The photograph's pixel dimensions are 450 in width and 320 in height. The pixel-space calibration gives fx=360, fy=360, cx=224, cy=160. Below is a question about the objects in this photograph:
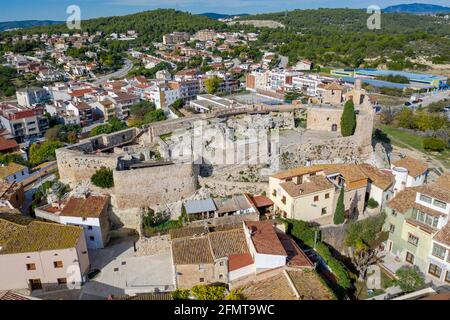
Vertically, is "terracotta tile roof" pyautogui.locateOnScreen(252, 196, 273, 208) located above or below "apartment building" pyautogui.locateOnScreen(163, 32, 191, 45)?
below

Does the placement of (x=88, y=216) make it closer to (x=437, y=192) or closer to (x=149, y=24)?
(x=437, y=192)

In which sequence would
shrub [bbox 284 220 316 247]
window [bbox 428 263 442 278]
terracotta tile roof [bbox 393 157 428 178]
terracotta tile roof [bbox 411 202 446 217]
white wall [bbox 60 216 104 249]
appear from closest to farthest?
window [bbox 428 263 442 278] < terracotta tile roof [bbox 411 202 446 217] < shrub [bbox 284 220 316 247] < white wall [bbox 60 216 104 249] < terracotta tile roof [bbox 393 157 428 178]

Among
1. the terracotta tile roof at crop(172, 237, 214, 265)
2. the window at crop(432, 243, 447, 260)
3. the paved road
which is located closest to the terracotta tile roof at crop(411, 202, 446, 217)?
the window at crop(432, 243, 447, 260)

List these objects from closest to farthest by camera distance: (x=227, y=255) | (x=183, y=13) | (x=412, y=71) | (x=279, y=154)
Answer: (x=227, y=255) → (x=279, y=154) → (x=412, y=71) → (x=183, y=13)

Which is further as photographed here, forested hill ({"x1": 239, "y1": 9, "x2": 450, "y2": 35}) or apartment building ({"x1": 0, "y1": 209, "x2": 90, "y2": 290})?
forested hill ({"x1": 239, "y1": 9, "x2": 450, "y2": 35})

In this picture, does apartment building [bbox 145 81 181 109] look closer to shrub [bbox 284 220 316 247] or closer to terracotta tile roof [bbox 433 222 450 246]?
shrub [bbox 284 220 316 247]

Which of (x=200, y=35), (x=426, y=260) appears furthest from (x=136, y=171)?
(x=200, y=35)

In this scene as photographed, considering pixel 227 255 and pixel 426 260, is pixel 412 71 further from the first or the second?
pixel 227 255

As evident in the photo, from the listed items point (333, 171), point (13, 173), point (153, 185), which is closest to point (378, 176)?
point (333, 171)
